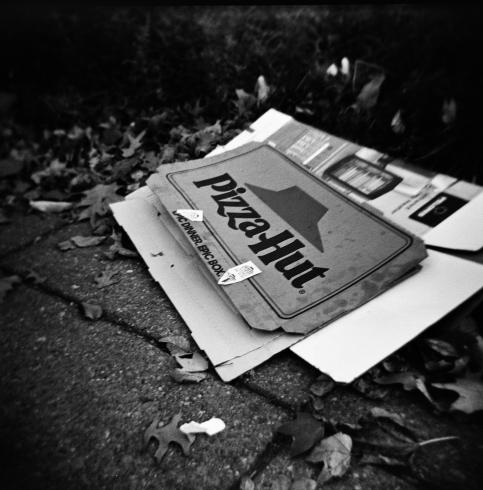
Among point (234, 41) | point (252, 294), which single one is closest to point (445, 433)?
point (252, 294)

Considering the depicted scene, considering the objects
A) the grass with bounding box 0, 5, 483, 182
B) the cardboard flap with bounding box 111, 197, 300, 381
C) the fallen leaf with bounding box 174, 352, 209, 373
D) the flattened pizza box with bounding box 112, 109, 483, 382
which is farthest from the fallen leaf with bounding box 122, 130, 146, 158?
the fallen leaf with bounding box 174, 352, 209, 373

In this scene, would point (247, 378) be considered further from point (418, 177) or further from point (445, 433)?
point (418, 177)

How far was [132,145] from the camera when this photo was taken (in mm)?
1905

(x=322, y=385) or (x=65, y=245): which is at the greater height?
(x=322, y=385)

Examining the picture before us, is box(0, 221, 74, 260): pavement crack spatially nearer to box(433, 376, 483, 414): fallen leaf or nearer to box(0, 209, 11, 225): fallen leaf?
box(0, 209, 11, 225): fallen leaf

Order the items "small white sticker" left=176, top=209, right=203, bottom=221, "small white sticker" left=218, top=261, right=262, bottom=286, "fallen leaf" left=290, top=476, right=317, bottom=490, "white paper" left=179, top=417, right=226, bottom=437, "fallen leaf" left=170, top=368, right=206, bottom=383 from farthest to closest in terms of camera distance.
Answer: "small white sticker" left=176, top=209, right=203, bottom=221 < "small white sticker" left=218, top=261, right=262, bottom=286 < "fallen leaf" left=170, top=368, right=206, bottom=383 < "white paper" left=179, top=417, right=226, bottom=437 < "fallen leaf" left=290, top=476, right=317, bottom=490

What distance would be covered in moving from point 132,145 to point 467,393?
1.54 m

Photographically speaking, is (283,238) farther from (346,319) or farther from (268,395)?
(268,395)

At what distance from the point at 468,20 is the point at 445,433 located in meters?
1.28

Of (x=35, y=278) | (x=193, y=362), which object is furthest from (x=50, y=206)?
(x=193, y=362)

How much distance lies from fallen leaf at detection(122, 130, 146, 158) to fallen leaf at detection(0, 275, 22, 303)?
2.32ft

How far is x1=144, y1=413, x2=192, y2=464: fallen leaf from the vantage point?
0.84 m

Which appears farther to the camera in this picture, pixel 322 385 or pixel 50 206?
pixel 50 206

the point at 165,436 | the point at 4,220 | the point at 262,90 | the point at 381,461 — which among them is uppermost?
the point at 262,90
